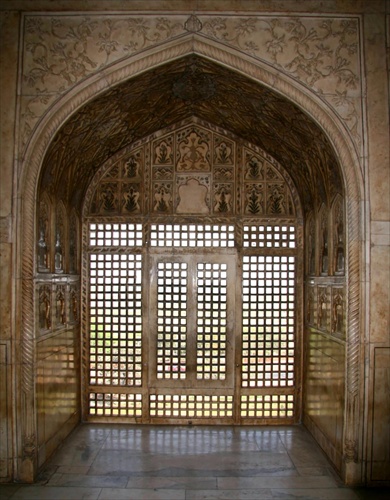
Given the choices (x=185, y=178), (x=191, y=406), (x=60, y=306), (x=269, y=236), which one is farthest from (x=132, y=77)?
(x=191, y=406)

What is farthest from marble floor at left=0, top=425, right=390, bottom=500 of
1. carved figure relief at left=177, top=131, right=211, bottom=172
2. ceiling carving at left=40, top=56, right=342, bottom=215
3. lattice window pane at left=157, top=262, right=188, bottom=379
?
carved figure relief at left=177, top=131, right=211, bottom=172

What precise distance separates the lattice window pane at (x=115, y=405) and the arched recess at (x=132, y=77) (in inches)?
84.3

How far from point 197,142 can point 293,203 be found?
6.21ft

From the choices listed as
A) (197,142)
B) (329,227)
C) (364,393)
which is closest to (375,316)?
(364,393)

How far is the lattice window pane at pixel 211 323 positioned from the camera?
27.8 feet

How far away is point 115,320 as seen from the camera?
8.47 metres

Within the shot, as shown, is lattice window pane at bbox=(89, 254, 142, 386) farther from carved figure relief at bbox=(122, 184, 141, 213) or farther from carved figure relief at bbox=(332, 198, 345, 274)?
carved figure relief at bbox=(332, 198, 345, 274)

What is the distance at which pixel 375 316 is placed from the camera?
6.20 metres

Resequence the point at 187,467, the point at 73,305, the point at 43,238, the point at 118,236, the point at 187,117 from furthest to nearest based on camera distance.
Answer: the point at 118,236 → the point at 187,117 → the point at 73,305 → the point at 43,238 → the point at 187,467

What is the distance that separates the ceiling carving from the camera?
6.68 metres

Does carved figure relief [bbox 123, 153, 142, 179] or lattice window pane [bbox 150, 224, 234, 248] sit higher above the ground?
carved figure relief [bbox 123, 153, 142, 179]

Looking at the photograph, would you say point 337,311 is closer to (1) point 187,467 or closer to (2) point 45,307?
(1) point 187,467

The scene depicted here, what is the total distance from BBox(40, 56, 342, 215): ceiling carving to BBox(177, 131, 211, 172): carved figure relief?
1.23ft

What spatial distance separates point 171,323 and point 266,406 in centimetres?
208
